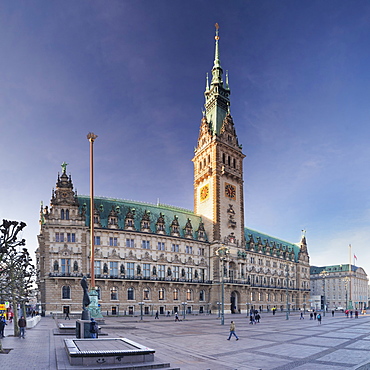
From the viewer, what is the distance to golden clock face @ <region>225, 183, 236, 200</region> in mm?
99188

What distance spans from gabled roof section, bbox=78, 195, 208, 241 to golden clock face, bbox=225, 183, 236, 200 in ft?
32.8

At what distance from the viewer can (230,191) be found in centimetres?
10012

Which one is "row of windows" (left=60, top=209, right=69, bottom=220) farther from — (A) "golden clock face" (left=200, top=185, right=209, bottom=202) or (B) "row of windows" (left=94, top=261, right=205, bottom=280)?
(A) "golden clock face" (left=200, top=185, right=209, bottom=202)

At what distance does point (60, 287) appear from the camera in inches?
2813

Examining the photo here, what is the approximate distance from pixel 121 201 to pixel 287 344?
6149cm

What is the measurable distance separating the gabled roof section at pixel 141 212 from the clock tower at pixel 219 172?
14.9 ft

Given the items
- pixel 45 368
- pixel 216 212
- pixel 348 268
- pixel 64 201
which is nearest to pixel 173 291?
pixel 216 212

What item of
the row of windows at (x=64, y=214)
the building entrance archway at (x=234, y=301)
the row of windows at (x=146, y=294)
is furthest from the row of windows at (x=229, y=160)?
the row of windows at (x=64, y=214)

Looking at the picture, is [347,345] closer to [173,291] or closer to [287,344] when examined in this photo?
[287,344]

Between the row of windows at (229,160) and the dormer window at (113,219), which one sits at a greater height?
the row of windows at (229,160)

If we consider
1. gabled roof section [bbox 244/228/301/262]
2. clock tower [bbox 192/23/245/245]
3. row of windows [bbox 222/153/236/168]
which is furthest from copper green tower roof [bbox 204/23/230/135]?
gabled roof section [bbox 244/228/301/262]

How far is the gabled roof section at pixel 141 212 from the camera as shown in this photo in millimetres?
81938

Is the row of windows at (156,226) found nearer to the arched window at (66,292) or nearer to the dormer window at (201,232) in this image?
the dormer window at (201,232)

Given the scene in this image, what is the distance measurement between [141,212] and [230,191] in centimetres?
2518
